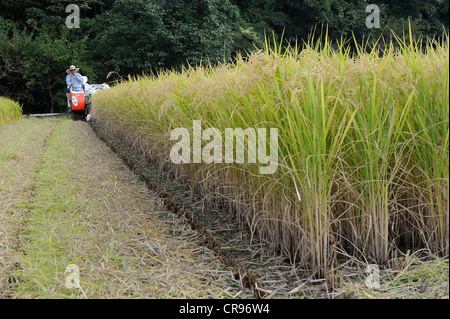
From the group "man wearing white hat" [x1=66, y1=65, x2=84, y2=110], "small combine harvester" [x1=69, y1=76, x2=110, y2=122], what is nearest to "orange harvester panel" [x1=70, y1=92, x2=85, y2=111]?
"small combine harvester" [x1=69, y1=76, x2=110, y2=122]

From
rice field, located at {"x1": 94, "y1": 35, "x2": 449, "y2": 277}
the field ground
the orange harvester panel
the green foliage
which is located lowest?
the field ground

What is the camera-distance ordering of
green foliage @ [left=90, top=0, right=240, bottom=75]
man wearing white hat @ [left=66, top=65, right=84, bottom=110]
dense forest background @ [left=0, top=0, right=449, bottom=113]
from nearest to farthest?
man wearing white hat @ [left=66, top=65, right=84, bottom=110]
green foliage @ [left=90, top=0, right=240, bottom=75]
dense forest background @ [left=0, top=0, right=449, bottom=113]

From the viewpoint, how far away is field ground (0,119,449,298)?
162cm

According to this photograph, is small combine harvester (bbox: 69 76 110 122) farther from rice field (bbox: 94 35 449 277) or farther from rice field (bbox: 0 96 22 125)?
rice field (bbox: 94 35 449 277)

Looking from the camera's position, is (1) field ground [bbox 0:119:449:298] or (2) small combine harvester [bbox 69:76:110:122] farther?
(2) small combine harvester [bbox 69:76:110:122]

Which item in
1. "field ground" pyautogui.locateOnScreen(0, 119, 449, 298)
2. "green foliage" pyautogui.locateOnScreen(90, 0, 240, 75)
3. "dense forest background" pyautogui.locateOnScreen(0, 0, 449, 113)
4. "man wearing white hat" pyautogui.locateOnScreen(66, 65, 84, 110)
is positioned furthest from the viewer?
"dense forest background" pyautogui.locateOnScreen(0, 0, 449, 113)

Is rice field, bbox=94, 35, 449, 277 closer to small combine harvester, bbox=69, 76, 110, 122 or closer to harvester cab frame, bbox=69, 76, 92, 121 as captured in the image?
small combine harvester, bbox=69, 76, 110, 122

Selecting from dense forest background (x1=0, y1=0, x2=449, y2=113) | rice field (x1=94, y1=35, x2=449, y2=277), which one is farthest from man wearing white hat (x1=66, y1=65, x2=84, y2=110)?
rice field (x1=94, y1=35, x2=449, y2=277)

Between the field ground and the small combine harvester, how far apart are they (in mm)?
7843

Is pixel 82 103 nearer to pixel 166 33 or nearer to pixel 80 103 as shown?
pixel 80 103

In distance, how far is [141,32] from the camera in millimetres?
16469

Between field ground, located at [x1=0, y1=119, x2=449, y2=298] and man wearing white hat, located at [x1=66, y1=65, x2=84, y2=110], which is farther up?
man wearing white hat, located at [x1=66, y1=65, x2=84, y2=110]

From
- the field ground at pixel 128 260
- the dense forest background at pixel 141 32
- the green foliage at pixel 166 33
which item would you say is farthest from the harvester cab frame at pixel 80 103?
the field ground at pixel 128 260
